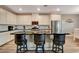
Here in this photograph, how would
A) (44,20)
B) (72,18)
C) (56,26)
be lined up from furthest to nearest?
(72,18) < (44,20) < (56,26)

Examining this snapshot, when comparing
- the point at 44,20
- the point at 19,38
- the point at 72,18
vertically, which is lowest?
the point at 19,38

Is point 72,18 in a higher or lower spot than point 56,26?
higher

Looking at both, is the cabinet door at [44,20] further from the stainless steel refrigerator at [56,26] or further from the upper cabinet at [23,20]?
the upper cabinet at [23,20]

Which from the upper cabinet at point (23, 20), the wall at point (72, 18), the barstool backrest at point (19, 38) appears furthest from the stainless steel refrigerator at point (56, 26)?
the barstool backrest at point (19, 38)

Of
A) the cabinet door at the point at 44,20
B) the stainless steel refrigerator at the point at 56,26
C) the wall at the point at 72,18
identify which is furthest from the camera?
the wall at the point at 72,18

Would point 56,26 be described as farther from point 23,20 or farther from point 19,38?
point 19,38

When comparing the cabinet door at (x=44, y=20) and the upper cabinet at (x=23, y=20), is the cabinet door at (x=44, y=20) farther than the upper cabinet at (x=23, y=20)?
Yes

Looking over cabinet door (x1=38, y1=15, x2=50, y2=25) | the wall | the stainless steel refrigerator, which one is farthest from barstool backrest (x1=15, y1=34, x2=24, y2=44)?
the wall

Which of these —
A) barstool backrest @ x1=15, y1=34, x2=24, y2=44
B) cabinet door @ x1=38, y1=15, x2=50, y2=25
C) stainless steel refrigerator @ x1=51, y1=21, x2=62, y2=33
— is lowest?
barstool backrest @ x1=15, y1=34, x2=24, y2=44

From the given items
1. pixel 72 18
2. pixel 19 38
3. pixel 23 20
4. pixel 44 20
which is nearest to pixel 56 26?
pixel 44 20

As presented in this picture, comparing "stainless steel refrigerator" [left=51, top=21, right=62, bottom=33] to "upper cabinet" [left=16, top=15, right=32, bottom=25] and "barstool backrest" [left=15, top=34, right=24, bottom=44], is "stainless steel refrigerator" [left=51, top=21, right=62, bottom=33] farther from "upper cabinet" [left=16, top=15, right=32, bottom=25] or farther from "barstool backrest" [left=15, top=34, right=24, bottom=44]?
"barstool backrest" [left=15, top=34, right=24, bottom=44]

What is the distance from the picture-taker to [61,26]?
10836 mm

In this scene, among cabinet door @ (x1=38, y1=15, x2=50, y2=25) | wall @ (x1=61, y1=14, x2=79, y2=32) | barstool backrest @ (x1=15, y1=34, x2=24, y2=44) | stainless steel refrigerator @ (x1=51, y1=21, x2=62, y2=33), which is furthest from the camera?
wall @ (x1=61, y1=14, x2=79, y2=32)
